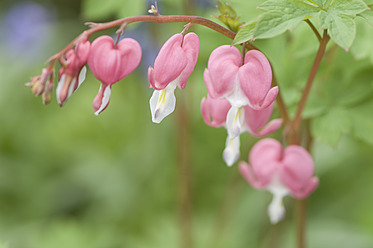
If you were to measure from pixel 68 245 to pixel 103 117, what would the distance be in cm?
118

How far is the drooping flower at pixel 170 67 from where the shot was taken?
3.66 feet

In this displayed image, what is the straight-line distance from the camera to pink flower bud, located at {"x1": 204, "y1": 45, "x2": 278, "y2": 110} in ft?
3.66

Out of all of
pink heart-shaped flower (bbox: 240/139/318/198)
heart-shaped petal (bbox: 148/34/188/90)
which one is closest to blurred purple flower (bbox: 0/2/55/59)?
pink heart-shaped flower (bbox: 240/139/318/198)

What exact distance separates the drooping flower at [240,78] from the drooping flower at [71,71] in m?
0.29

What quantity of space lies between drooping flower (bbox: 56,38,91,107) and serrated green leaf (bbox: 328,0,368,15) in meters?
0.57

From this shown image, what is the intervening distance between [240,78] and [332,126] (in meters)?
0.53

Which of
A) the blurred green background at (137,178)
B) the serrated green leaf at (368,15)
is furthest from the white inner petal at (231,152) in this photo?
the blurred green background at (137,178)

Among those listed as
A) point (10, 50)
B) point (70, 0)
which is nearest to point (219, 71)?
point (10, 50)

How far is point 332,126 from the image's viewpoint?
4.98ft

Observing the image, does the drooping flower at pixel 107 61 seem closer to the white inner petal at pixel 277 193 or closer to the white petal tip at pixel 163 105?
the white petal tip at pixel 163 105

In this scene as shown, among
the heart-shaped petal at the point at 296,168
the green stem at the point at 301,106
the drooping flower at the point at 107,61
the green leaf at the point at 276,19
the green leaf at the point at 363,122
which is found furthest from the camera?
the green leaf at the point at 363,122

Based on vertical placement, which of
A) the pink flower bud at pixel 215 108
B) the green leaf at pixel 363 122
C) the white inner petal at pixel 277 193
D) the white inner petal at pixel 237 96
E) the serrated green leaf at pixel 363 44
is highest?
the white inner petal at pixel 237 96

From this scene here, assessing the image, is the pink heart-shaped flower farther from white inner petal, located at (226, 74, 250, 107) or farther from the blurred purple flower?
the blurred purple flower

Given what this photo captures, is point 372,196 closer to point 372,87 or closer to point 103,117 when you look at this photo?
point 372,87
